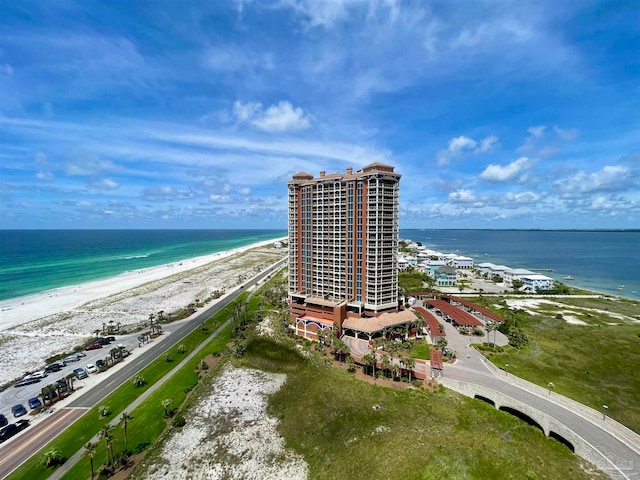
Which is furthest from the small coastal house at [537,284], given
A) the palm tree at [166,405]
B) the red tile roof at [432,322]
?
the palm tree at [166,405]

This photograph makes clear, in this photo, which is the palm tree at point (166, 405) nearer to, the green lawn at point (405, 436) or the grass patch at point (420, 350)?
the green lawn at point (405, 436)

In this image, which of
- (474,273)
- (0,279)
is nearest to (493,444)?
(474,273)

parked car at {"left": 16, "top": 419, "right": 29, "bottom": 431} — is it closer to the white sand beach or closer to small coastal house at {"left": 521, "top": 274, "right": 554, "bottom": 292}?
the white sand beach

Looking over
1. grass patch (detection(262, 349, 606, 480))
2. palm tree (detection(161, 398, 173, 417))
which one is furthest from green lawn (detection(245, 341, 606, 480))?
palm tree (detection(161, 398, 173, 417))

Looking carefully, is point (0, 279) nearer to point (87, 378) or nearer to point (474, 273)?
point (87, 378)

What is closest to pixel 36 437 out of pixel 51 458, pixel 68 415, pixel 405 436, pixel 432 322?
pixel 68 415
